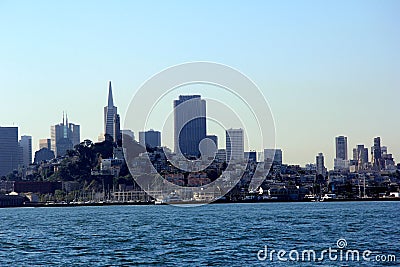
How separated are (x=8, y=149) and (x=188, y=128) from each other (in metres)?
71.1

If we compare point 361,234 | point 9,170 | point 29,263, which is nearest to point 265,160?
point 9,170

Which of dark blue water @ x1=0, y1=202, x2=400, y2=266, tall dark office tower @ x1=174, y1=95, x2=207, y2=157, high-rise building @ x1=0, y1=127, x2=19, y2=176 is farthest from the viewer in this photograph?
high-rise building @ x1=0, y1=127, x2=19, y2=176

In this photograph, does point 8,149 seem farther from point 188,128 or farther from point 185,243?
point 185,243

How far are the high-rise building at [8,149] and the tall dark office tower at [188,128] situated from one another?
63.7m

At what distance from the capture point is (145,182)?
14038cm

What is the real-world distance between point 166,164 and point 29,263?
111503 mm

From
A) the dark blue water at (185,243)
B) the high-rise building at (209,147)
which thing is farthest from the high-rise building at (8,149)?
the dark blue water at (185,243)

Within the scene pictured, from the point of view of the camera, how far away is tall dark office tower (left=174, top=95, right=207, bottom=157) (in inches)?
5105

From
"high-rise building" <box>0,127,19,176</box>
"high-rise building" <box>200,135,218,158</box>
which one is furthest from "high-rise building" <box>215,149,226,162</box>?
"high-rise building" <box>0,127,19,176</box>

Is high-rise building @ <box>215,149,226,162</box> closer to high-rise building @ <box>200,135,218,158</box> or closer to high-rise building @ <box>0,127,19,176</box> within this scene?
high-rise building @ <box>200,135,218,158</box>

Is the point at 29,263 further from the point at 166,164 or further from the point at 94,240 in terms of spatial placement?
the point at 166,164

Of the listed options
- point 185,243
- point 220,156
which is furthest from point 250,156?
point 185,243

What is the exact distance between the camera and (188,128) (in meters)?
139

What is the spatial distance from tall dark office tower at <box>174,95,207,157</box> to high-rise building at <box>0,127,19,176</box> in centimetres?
6368
